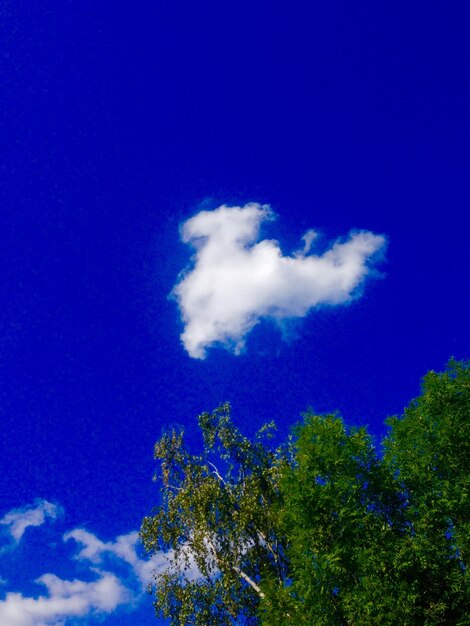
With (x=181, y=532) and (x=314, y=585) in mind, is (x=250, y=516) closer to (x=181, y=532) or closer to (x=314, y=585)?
(x=181, y=532)

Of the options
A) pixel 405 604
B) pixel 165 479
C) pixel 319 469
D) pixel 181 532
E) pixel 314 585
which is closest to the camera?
pixel 405 604

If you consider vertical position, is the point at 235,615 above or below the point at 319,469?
below

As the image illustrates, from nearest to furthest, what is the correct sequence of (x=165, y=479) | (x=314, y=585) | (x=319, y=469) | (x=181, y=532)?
1. (x=314, y=585)
2. (x=319, y=469)
3. (x=181, y=532)
4. (x=165, y=479)

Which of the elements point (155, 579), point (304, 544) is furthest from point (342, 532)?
point (155, 579)

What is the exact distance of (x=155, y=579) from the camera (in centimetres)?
3425

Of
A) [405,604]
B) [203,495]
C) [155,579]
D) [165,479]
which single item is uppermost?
[165,479]

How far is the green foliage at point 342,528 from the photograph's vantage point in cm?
2595

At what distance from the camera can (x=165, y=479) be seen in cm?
3772

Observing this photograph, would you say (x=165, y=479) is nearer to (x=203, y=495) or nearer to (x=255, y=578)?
(x=203, y=495)

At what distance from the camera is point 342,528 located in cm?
2817

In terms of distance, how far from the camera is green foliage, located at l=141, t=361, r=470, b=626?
1022 inches

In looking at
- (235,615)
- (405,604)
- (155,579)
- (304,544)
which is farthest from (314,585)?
(155,579)

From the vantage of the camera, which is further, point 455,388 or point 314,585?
point 455,388

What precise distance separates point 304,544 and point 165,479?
12838mm
